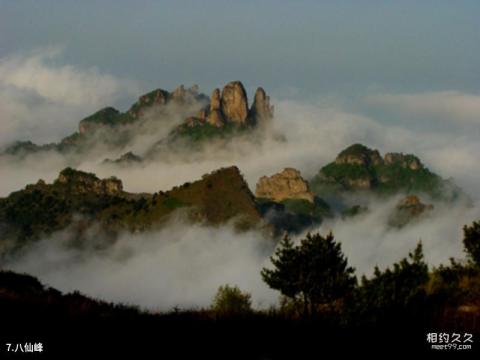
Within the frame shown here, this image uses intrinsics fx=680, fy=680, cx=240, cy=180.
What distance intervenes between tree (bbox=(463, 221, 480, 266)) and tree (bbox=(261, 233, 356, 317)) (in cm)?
831

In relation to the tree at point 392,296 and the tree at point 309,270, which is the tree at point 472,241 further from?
the tree at point 309,270

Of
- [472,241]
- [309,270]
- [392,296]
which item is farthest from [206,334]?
[309,270]

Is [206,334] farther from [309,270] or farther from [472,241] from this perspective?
[309,270]

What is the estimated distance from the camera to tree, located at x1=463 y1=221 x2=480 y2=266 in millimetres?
31678

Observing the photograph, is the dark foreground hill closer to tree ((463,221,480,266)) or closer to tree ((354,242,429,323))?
tree ((354,242,429,323))

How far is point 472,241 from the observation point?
108ft

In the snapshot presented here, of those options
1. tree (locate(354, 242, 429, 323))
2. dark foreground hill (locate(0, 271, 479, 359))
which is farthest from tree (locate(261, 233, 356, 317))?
dark foreground hill (locate(0, 271, 479, 359))

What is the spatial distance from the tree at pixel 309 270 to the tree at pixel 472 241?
831cm

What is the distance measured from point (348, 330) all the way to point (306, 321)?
32.5 inches

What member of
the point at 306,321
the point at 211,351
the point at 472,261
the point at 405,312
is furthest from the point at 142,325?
the point at 472,261

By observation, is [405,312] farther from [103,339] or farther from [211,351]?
[103,339]

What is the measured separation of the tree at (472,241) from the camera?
31.7 metres

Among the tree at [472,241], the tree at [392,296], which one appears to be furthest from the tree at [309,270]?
the tree at [392,296]

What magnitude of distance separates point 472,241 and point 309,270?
14972 mm
